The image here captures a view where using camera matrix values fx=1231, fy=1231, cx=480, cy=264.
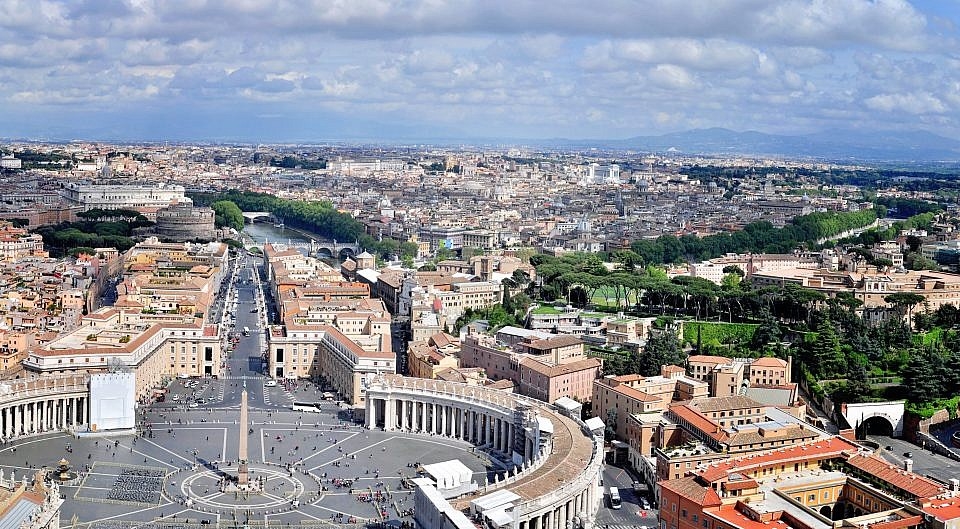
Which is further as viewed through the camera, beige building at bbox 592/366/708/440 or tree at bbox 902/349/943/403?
tree at bbox 902/349/943/403

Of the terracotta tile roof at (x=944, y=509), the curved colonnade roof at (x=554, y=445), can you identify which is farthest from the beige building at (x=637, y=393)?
the terracotta tile roof at (x=944, y=509)

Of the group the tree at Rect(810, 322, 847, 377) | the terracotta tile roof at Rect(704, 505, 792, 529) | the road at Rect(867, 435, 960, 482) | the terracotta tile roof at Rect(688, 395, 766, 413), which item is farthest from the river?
the terracotta tile roof at Rect(704, 505, 792, 529)

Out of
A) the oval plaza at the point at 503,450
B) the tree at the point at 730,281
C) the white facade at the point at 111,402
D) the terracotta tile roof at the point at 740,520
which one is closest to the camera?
the terracotta tile roof at the point at 740,520

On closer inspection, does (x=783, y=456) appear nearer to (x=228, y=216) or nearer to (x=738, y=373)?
(x=738, y=373)

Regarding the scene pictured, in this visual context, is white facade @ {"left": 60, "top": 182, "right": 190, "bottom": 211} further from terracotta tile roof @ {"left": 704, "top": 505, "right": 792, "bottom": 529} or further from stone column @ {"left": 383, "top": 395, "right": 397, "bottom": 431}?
terracotta tile roof @ {"left": 704, "top": 505, "right": 792, "bottom": 529}

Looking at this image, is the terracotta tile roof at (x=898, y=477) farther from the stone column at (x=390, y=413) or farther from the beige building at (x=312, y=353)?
the beige building at (x=312, y=353)
